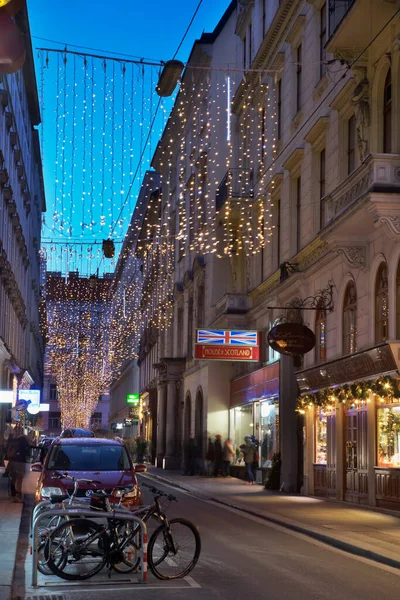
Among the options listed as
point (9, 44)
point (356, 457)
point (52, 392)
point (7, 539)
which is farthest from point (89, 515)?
point (52, 392)

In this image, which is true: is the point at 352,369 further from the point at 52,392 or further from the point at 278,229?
the point at 52,392

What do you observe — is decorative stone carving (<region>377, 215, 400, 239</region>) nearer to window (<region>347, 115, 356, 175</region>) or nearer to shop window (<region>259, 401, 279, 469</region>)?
window (<region>347, 115, 356, 175</region>)

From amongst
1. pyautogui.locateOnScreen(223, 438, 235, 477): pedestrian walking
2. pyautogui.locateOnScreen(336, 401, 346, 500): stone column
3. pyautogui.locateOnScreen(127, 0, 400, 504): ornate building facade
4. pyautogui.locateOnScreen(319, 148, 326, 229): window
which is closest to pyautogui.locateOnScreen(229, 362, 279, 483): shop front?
pyautogui.locateOnScreen(127, 0, 400, 504): ornate building facade

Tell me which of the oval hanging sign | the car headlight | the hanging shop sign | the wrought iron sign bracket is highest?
the wrought iron sign bracket

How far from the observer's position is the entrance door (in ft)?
73.4

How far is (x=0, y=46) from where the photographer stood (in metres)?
5.85

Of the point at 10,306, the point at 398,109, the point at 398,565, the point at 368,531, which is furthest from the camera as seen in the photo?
the point at 10,306

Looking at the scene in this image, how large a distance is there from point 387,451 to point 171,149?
37725 millimetres

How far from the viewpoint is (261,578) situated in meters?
Result: 11.3

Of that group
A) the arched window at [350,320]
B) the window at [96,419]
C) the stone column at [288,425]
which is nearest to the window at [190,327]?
the stone column at [288,425]

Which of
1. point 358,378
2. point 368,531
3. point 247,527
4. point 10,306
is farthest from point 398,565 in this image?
point 10,306

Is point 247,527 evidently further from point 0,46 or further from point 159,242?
point 159,242

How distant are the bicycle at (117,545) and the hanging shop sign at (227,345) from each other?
70.0 feet

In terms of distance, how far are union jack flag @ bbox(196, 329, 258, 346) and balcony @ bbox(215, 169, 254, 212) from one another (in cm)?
511
